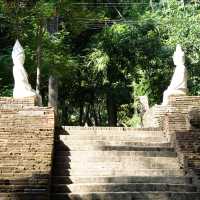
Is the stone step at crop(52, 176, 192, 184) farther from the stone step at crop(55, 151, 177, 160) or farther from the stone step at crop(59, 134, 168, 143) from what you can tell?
the stone step at crop(59, 134, 168, 143)

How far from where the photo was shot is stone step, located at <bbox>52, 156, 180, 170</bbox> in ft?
30.0

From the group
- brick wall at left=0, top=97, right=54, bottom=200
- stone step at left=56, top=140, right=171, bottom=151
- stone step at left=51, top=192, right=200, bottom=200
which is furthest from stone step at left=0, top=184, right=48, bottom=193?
stone step at left=56, top=140, right=171, bottom=151

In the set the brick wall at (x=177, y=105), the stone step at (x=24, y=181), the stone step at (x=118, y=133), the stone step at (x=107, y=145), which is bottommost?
the stone step at (x=24, y=181)

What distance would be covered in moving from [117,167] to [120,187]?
0.96 m

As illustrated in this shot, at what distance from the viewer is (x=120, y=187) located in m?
8.19

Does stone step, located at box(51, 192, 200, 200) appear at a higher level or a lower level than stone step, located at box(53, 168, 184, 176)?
lower

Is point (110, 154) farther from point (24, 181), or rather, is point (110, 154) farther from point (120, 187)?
point (24, 181)

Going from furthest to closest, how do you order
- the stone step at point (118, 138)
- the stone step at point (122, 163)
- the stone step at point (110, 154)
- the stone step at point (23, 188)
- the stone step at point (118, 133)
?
1. the stone step at point (118, 133)
2. the stone step at point (118, 138)
3. the stone step at point (110, 154)
4. the stone step at point (122, 163)
5. the stone step at point (23, 188)

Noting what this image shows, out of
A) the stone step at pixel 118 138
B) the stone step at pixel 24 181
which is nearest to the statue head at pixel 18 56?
the stone step at pixel 118 138

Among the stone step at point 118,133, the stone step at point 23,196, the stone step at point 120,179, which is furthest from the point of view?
the stone step at point 118,133

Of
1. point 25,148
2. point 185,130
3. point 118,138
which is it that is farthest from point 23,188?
point 185,130

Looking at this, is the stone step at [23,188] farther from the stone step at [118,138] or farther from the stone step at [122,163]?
the stone step at [118,138]

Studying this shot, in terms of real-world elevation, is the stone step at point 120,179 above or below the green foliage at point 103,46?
below

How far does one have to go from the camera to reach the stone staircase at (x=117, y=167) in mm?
7980
